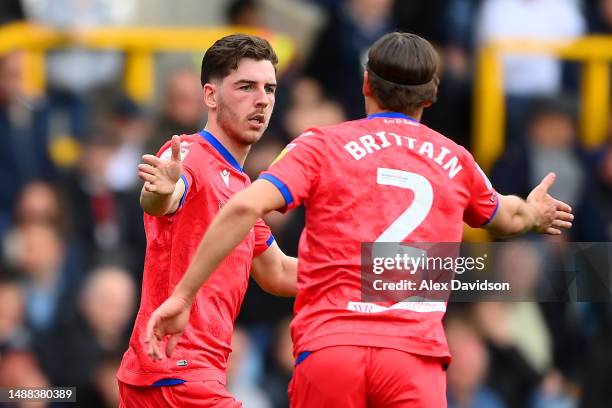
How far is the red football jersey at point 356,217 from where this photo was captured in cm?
579

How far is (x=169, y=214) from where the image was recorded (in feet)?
20.8

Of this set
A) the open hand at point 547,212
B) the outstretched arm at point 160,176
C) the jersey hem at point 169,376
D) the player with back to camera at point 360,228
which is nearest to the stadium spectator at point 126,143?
the jersey hem at point 169,376

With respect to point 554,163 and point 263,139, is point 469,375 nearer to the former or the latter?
point 554,163

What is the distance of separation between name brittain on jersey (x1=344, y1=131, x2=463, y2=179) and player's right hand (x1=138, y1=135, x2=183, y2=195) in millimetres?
677

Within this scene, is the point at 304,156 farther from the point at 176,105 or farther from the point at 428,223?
the point at 176,105

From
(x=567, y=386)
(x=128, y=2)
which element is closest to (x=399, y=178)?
(x=567, y=386)

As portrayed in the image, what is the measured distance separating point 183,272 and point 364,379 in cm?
100

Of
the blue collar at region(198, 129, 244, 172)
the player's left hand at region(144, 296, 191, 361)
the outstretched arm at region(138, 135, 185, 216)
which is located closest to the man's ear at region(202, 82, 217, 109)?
the blue collar at region(198, 129, 244, 172)

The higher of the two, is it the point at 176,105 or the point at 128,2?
the point at 128,2

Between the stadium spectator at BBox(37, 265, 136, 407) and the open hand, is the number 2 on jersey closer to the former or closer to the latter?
the open hand

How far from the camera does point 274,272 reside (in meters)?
7.05

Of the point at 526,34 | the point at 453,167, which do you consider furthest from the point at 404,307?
the point at 526,34

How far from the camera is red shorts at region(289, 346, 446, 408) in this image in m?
5.75

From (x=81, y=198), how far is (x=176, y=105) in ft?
3.35
